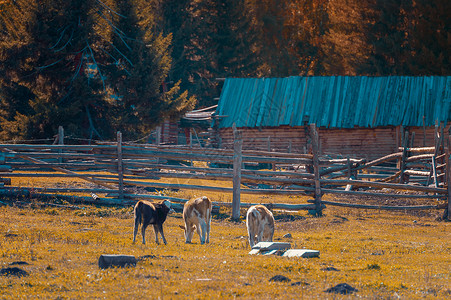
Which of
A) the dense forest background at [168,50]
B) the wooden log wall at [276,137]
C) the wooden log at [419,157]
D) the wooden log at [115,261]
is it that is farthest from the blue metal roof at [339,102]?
the wooden log at [115,261]

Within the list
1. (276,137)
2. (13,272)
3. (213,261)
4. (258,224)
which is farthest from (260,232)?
(276,137)

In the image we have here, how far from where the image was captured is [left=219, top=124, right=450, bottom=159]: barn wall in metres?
36.7

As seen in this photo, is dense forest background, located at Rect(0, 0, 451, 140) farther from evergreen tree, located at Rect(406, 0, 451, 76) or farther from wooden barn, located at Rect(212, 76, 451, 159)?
wooden barn, located at Rect(212, 76, 451, 159)

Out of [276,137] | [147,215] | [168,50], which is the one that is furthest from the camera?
[168,50]

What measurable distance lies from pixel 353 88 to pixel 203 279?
31.2m

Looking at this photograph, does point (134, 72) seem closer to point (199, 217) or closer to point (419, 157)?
point (419, 157)

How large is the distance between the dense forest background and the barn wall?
17.1 ft

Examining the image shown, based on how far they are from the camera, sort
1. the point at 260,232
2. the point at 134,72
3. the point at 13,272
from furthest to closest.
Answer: the point at 134,72
the point at 260,232
the point at 13,272

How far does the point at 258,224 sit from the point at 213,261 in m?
2.37

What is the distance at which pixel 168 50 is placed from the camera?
51.3m

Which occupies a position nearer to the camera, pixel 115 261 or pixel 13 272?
pixel 13 272

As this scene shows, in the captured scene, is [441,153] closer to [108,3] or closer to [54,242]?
[54,242]

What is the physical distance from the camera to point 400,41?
1996 inches

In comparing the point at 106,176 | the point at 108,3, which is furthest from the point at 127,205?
the point at 108,3
